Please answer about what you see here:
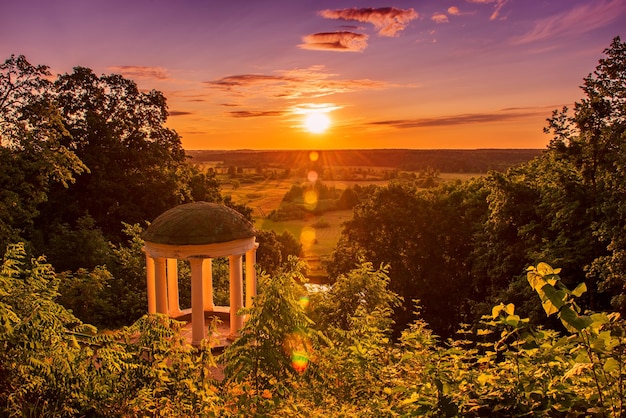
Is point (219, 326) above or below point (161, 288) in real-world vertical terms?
below

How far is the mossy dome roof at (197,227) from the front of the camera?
52.2 ft

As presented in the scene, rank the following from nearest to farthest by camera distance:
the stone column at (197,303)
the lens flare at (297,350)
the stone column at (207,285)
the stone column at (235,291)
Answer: the lens flare at (297,350) < the stone column at (197,303) < the stone column at (235,291) < the stone column at (207,285)

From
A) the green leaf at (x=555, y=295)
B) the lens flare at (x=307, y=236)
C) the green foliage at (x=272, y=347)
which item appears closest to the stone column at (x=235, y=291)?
the green foliage at (x=272, y=347)

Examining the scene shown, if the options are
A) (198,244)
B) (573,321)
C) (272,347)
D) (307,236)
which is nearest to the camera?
(573,321)

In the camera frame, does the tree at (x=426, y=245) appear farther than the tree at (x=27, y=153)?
Yes

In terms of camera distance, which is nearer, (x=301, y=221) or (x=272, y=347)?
(x=272, y=347)

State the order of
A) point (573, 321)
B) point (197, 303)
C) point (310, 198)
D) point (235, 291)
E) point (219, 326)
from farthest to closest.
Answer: point (310, 198) < point (219, 326) < point (235, 291) < point (197, 303) < point (573, 321)

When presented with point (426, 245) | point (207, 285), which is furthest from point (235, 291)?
point (426, 245)

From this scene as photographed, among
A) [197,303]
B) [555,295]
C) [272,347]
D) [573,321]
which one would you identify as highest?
[555,295]

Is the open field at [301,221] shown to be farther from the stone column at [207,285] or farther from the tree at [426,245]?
the stone column at [207,285]

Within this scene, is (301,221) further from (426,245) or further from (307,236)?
(426,245)

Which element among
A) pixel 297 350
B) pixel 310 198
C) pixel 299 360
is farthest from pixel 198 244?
pixel 310 198

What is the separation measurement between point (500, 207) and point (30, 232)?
25.8 m

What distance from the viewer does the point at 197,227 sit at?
16062 mm
